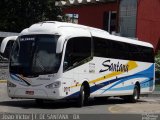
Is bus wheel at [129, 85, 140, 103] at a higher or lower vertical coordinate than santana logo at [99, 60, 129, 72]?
lower

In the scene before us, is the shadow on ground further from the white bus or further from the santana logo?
the santana logo

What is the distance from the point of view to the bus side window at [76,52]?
20188 mm

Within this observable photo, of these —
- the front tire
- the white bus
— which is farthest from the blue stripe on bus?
the front tire

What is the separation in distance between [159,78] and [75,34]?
21008 millimetres

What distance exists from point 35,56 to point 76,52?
169cm

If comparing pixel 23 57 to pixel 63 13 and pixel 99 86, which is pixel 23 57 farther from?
pixel 63 13

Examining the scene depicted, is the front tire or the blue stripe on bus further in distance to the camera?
the front tire

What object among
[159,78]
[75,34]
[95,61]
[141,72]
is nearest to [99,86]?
[95,61]

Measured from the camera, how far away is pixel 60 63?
19766mm

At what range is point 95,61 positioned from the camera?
2241cm

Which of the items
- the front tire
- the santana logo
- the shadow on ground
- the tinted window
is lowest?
the front tire

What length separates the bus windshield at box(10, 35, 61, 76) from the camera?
19.8 metres

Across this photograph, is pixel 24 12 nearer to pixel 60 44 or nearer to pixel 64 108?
pixel 64 108

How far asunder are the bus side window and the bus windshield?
517mm
